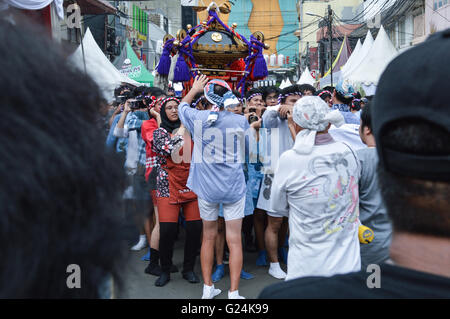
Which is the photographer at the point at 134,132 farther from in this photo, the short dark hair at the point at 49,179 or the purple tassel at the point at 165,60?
the short dark hair at the point at 49,179

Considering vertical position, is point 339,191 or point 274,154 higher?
point 274,154

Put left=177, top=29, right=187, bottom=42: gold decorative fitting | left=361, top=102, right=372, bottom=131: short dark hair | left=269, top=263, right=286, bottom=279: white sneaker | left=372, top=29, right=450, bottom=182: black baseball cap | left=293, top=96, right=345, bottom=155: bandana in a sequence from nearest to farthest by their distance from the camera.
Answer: left=372, top=29, right=450, bottom=182: black baseball cap
left=293, top=96, right=345, bottom=155: bandana
left=361, top=102, right=372, bottom=131: short dark hair
left=269, top=263, right=286, bottom=279: white sneaker
left=177, top=29, right=187, bottom=42: gold decorative fitting

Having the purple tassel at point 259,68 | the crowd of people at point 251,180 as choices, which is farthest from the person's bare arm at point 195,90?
the purple tassel at point 259,68

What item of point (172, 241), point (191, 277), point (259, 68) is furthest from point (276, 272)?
point (259, 68)

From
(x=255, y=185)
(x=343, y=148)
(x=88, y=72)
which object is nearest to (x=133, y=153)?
(x=255, y=185)

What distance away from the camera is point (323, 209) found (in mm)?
2637

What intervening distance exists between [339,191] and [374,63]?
1083cm

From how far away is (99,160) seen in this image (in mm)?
735

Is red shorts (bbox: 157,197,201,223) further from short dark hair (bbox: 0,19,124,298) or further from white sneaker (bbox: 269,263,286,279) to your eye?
short dark hair (bbox: 0,19,124,298)

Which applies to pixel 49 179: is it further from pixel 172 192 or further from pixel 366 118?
pixel 172 192

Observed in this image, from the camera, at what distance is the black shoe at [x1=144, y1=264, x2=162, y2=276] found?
4.86 meters

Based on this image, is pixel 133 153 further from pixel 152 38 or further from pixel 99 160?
pixel 152 38

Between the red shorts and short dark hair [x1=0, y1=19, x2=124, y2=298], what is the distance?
3.73 meters

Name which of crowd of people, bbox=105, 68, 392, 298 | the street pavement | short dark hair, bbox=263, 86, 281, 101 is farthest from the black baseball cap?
short dark hair, bbox=263, 86, 281, 101
